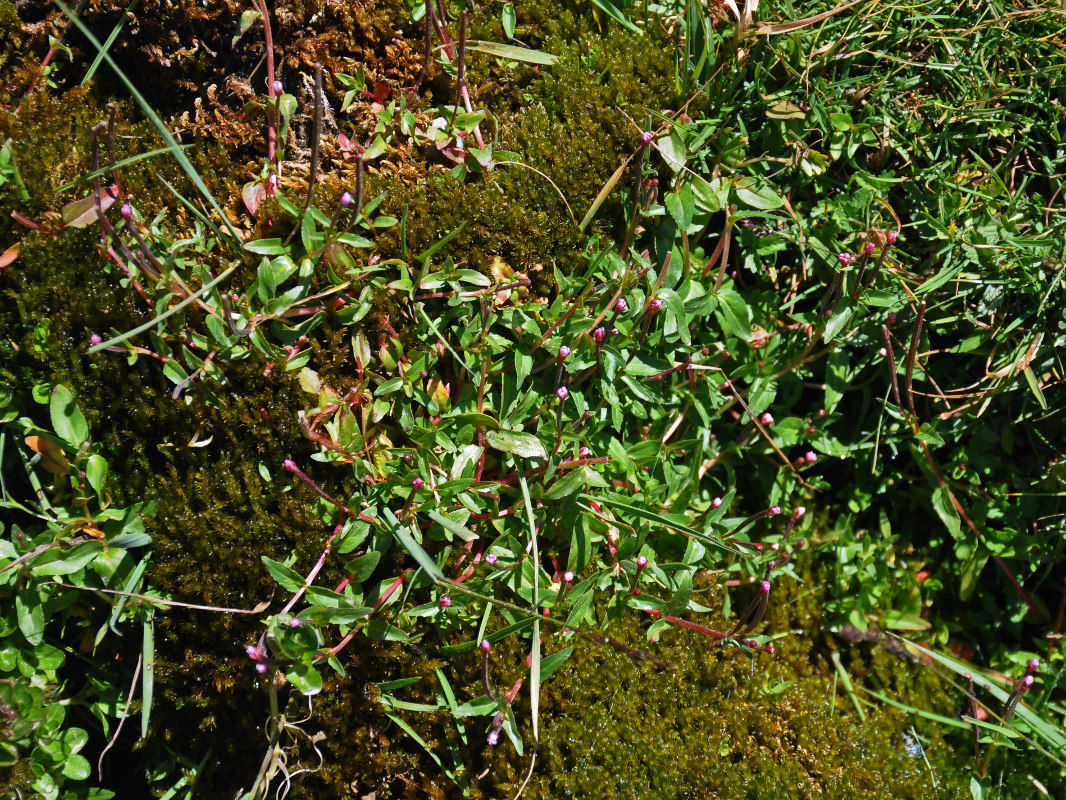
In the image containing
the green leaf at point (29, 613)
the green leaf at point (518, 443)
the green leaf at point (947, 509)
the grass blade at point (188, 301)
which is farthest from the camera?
the green leaf at point (947, 509)

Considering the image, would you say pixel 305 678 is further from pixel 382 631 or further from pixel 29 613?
pixel 29 613

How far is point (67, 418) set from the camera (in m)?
2.16

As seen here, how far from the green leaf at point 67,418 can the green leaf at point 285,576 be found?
2.10 feet

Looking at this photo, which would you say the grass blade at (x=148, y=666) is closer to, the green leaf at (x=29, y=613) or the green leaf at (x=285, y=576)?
the green leaf at (x=29, y=613)

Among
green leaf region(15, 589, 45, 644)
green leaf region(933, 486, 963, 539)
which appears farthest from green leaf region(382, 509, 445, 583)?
green leaf region(933, 486, 963, 539)

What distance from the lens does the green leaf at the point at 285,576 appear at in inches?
80.4

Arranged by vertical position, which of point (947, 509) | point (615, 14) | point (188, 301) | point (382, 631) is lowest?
point (947, 509)

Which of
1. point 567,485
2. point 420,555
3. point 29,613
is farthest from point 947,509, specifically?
point 29,613

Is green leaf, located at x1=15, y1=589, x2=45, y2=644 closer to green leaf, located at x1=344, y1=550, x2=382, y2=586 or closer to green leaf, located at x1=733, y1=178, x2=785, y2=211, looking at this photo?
green leaf, located at x1=344, y1=550, x2=382, y2=586

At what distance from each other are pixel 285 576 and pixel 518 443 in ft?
2.39

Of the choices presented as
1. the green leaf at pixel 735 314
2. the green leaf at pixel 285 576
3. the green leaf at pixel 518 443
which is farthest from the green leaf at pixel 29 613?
the green leaf at pixel 735 314

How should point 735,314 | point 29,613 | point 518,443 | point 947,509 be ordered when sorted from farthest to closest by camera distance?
1. point 947,509
2. point 735,314
3. point 518,443
4. point 29,613

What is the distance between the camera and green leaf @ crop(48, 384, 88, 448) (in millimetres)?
2141

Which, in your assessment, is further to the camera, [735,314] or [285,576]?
[735,314]
